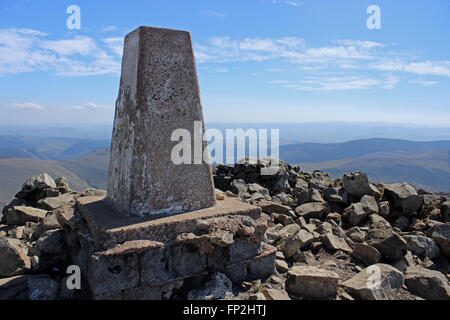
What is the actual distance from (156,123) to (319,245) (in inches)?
154

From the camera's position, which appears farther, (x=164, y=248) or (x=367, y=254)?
(x=367, y=254)

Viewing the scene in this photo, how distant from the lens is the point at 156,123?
4.17 m

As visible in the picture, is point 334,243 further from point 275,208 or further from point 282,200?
point 282,200

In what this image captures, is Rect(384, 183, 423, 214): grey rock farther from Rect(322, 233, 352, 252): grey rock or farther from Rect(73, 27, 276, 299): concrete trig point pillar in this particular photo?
Rect(73, 27, 276, 299): concrete trig point pillar

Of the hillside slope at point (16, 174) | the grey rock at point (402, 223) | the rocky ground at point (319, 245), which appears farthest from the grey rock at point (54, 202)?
the hillside slope at point (16, 174)

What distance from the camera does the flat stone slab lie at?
3.67 m

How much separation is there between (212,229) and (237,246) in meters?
0.48

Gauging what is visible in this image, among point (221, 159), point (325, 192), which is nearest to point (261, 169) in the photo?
point (221, 159)

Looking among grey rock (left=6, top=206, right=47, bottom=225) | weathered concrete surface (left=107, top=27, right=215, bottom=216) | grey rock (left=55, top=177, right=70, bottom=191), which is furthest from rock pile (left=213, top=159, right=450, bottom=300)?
grey rock (left=6, top=206, right=47, bottom=225)

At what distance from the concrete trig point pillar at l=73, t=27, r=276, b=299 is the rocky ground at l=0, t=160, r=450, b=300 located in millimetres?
386

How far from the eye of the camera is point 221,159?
12.9m

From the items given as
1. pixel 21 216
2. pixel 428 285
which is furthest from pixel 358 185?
pixel 21 216

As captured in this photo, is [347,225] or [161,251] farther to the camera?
[347,225]
